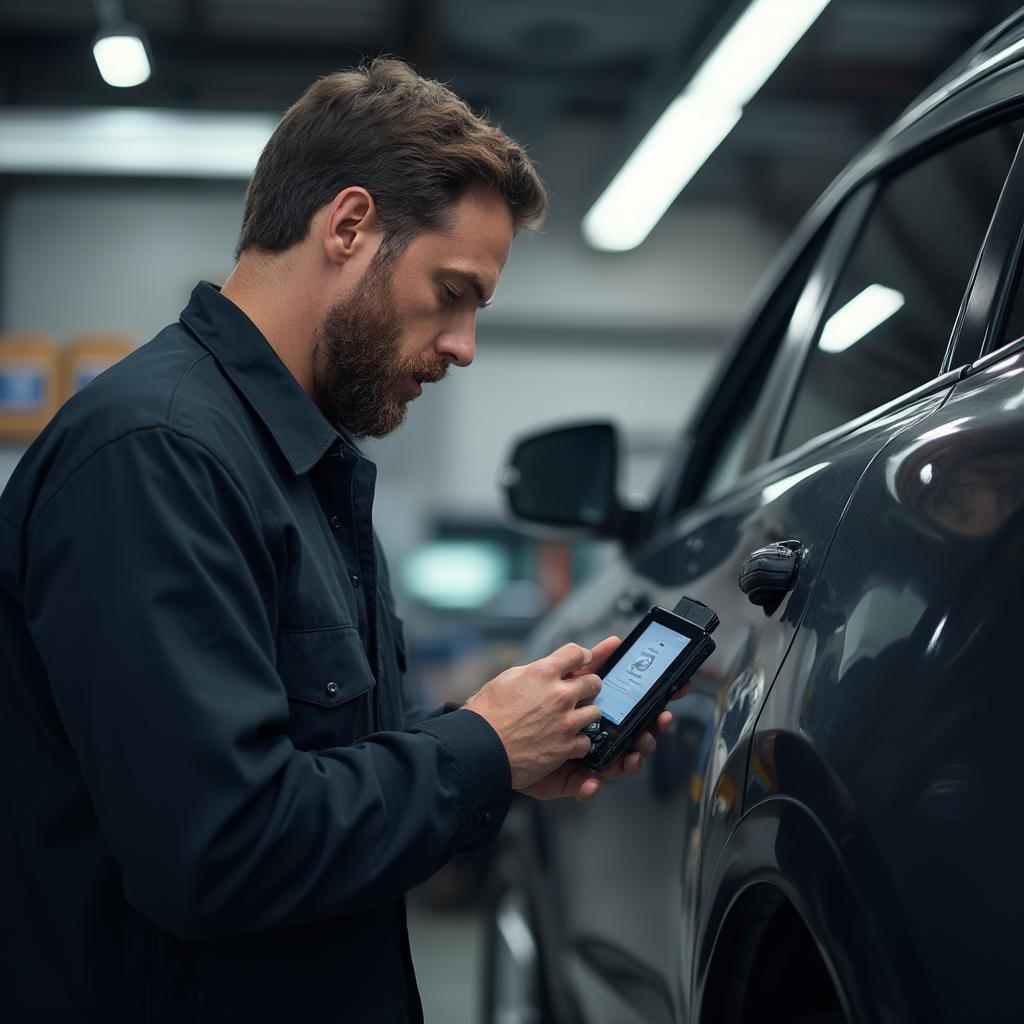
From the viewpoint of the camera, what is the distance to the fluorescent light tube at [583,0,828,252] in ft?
17.2

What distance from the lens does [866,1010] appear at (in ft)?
3.09

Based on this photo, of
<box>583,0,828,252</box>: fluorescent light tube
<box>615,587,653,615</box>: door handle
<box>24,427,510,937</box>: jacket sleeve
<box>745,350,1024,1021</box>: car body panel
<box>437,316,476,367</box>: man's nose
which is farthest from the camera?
<box>583,0,828,252</box>: fluorescent light tube

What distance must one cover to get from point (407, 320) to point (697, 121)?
5.55 m

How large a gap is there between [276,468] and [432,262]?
1.02 ft

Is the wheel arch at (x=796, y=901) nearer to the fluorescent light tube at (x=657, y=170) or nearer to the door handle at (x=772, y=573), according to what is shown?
the door handle at (x=772, y=573)

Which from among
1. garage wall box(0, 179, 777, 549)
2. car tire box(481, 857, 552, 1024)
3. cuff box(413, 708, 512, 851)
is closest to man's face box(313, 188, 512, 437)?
cuff box(413, 708, 512, 851)

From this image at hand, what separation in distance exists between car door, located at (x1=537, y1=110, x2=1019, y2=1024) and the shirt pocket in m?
0.39

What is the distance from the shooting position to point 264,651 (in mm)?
1157

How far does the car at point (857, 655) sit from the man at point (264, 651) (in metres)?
0.21

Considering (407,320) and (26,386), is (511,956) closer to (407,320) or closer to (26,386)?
(407,320)

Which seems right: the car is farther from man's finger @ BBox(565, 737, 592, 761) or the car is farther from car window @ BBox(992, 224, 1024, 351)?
man's finger @ BBox(565, 737, 592, 761)

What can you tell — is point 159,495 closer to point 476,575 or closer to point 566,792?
point 566,792

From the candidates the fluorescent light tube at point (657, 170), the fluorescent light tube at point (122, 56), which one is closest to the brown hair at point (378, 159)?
the fluorescent light tube at point (122, 56)

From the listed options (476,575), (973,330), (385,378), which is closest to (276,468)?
(385,378)
